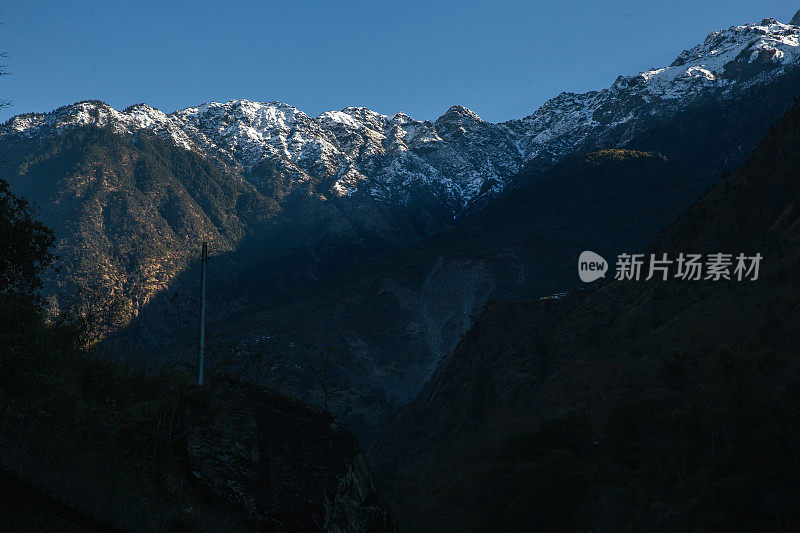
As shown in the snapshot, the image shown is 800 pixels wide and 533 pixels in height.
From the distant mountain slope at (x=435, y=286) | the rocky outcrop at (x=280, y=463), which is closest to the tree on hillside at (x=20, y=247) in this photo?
the rocky outcrop at (x=280, y=463)

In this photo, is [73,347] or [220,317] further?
[220,317]

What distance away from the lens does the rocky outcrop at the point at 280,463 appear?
11.1 m

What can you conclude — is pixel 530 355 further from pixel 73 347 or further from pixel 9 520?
pixel 9 520

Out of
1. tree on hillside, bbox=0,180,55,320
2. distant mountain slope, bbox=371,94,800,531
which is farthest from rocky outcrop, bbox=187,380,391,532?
distant mountain slope, bbox=371,94,800,531

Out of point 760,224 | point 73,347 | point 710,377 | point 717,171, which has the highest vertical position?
point 717,171

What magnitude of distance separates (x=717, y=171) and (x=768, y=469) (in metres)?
169

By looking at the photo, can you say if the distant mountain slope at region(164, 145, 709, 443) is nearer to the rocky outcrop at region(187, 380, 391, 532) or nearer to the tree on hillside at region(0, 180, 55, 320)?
the tree on hillside at region(0, 180, 55, 320)

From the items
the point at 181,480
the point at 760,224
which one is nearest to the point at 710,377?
the point at 760,224

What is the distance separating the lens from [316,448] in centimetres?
1314

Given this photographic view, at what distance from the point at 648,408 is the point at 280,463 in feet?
171

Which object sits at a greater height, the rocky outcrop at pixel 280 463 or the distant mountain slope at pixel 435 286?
the distant mountain slope at pixel 435 286

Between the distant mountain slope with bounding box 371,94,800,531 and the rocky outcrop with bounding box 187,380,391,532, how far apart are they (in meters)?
36.5

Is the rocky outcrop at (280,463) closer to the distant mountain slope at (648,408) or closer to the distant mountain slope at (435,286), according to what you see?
the distant mountain slope at (648,408)

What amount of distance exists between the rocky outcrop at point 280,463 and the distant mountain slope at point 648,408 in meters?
36.5
